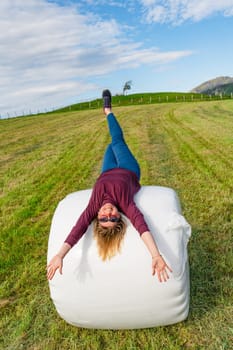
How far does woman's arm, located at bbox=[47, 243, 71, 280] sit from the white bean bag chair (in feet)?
0.22

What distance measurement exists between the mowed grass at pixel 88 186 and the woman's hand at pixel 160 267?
755mm

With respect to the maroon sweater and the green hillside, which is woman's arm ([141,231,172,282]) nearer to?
the maroon sweater

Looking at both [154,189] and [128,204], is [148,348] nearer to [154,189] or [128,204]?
[128,204]

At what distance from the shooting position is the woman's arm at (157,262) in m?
3.40

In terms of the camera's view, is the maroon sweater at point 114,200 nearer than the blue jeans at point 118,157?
→ Yes

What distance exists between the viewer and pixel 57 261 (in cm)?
361

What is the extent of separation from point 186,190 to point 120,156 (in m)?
2.73

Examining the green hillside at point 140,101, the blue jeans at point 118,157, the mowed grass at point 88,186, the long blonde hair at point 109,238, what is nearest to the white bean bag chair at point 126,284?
the long blonde hair at point 109,238

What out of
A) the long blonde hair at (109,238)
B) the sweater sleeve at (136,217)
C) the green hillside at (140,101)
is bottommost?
the green hillside at (140,101)

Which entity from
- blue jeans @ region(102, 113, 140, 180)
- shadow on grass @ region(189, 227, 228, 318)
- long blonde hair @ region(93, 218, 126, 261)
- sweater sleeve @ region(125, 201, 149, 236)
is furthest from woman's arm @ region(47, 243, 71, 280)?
blue jeans @ region(102, 113, 140, 180)

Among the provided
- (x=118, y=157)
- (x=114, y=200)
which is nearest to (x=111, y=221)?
(x=114, y=200)

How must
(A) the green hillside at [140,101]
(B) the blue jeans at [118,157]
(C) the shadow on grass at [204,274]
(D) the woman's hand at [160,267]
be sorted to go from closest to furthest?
1. (D) the woman's hand at [160,267]
2. (C) the shadow on grass at [204,274]
3. (B) the blue jeans at [118,157]
4. (A) the green hillside at [140,101]

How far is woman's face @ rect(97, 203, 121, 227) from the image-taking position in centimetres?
381

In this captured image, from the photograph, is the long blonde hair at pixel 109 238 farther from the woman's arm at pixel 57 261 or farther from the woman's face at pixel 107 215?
the woman's arm at pixel 57 261
